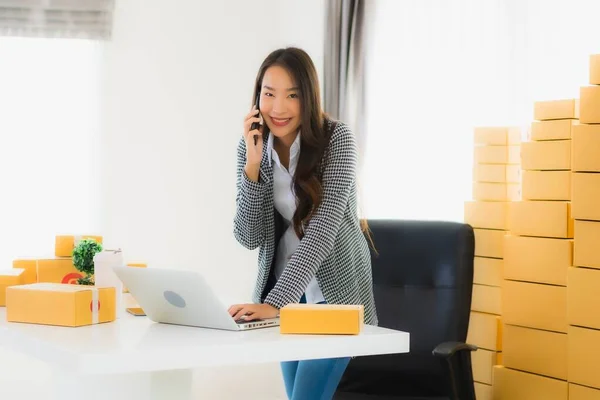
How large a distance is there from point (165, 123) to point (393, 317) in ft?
7.21

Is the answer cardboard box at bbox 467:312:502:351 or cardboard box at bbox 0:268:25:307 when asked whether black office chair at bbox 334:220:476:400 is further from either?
cardboard box at bbox 0:268:25:307

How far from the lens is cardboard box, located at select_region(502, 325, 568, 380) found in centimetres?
270

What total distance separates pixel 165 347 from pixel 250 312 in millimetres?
388

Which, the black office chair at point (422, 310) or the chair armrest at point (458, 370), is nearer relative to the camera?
the chair armrest at point (458, 370)

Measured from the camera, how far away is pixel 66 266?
7.75ft

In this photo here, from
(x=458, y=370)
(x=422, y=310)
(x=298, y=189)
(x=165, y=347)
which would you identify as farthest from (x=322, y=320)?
(x=422, y=310)

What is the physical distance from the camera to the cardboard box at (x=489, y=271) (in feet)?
9.89

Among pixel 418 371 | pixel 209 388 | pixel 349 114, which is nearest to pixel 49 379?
pixel 209 388

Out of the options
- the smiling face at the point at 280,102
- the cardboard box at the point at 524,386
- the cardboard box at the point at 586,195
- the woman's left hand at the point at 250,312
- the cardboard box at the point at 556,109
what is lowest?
the cardboard box at the point at 524,386

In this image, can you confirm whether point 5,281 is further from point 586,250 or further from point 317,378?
point 586,250

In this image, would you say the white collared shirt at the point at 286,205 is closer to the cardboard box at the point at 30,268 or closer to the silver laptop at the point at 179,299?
the silver laptop at the point at 179,299

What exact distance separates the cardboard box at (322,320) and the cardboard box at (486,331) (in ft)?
4.76

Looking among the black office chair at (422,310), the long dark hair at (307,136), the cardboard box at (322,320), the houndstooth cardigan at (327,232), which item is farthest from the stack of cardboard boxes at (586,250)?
the cardboard box at (322,320)

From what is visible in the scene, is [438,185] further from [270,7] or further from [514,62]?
[270,7]
